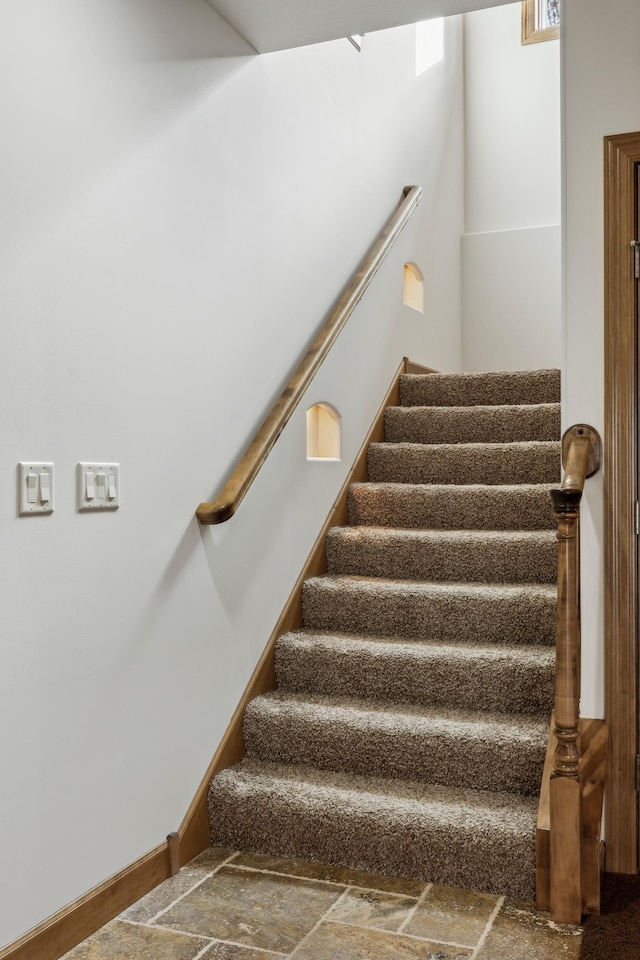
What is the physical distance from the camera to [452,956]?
6.39 feet

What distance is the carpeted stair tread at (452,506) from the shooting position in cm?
356

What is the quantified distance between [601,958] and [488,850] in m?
0.40

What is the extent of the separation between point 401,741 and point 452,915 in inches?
22.8

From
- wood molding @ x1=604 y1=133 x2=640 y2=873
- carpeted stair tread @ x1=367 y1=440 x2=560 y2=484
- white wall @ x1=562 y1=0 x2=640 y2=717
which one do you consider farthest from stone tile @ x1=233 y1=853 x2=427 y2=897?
carpeted stair tread @ x1=367 y1=440 x2=560 y2=484

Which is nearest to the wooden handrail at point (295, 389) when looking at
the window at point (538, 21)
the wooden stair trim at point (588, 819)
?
the wooden stair trim at point (588, 819)

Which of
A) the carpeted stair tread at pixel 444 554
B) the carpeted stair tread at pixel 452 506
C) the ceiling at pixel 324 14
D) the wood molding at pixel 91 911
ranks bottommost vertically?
the wood molding at pixel 91 911

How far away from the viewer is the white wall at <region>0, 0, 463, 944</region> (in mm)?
1867

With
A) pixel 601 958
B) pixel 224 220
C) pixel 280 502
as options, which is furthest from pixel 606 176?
pixel 601 958

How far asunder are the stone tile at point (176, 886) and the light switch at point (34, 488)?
3.53ft

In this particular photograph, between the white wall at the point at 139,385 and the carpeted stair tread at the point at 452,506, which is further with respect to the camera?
the carpeted stair tread at the point at 452,506

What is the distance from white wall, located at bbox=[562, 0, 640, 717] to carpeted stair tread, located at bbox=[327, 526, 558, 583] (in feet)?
2.78

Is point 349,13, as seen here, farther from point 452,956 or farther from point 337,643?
point 452,956

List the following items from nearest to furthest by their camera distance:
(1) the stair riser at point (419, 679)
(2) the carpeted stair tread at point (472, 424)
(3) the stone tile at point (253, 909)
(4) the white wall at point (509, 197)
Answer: (3) the stone tile at point (253, 909) < (1) the stair riser at point (419, 679) < (2) the carpeted stair tread at point (472, 424) < (4) the white wall at point (509, 197)

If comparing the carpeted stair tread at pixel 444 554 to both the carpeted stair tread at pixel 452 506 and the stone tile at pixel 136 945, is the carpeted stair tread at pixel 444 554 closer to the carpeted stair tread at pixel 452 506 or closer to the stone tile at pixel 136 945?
the carpeted stair tread at pixel 452 506
